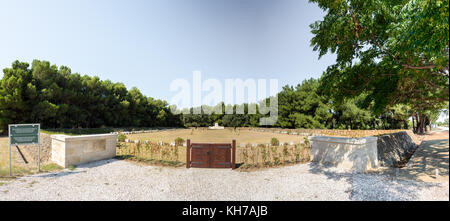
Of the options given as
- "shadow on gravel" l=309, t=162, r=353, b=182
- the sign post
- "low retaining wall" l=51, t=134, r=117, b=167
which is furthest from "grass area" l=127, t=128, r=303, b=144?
the sign post

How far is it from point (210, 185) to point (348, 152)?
5.94m

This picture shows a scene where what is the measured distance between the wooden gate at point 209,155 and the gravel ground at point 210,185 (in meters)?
0.38

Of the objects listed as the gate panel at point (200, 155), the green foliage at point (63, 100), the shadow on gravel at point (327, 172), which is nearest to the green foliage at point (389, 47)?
the shadow on gravel at point (327, 172)

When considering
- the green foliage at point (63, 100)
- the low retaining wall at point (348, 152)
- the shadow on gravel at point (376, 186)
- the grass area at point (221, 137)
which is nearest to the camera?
the shadow on gravel at point (376, 186)

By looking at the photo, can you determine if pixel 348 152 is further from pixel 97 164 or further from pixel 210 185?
pixel 97 164

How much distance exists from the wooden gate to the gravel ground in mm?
380

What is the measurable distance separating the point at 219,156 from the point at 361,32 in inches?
247

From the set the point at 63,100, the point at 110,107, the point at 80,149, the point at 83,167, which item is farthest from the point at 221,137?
the point at 110,107

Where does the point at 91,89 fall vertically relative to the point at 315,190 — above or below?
above

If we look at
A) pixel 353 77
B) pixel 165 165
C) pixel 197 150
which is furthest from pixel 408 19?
pixel 165 165

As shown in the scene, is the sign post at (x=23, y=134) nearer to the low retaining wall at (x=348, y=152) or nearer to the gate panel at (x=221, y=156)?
the gate panel at (x=221, y=156)

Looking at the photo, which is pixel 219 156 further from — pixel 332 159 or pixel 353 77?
pixel 353 77

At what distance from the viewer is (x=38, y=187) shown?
5.25 metres

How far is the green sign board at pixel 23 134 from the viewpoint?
6.86m
